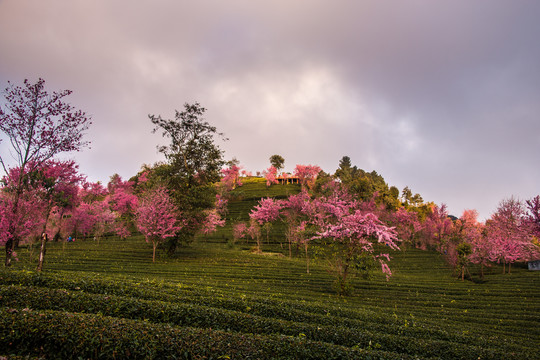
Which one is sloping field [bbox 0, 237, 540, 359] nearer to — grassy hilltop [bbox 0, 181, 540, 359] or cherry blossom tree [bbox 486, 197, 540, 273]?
grassy hilltop [bbox 0, 181, 540, 359]

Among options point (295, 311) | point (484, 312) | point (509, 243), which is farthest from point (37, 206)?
point (509, 243)

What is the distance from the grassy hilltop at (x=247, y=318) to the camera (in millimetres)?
7223

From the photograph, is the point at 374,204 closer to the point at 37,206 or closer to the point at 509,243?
the point at 509,243

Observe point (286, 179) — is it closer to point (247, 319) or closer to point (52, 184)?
point (52, 184)

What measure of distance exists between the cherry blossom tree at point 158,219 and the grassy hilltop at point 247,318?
15.1ft

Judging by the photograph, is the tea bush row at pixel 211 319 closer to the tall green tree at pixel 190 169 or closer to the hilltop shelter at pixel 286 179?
the tall green tree at pixel 190 169

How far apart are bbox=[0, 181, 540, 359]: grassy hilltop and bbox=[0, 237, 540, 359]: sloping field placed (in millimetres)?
40

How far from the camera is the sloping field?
7.22m

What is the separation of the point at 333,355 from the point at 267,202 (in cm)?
5156

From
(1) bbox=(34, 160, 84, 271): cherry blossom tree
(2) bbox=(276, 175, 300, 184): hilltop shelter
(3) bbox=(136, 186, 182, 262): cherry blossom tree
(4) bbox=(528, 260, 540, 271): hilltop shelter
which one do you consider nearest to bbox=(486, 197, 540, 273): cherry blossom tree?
(4) bbox=(528, 260, 540, 271): hilltop shelter

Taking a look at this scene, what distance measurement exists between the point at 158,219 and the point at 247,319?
25476 mm

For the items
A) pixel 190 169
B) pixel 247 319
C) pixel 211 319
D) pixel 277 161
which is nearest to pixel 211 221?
pixel 190 169

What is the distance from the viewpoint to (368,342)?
423 inches

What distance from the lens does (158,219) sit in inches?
1286
